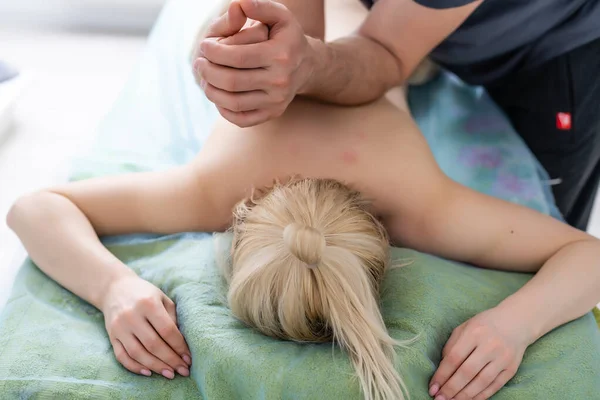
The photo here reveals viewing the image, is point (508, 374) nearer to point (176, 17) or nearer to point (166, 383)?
point (166, 383)

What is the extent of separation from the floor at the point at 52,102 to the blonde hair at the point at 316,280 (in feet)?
1.96

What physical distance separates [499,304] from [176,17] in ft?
4.47

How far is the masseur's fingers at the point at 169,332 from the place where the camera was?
0.99 metres

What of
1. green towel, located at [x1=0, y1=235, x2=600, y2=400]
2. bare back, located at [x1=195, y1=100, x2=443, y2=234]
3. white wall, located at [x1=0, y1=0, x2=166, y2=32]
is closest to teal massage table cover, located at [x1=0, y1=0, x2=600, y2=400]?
green towel, located at [x1=0, y1=235, x2=600, y2=400]

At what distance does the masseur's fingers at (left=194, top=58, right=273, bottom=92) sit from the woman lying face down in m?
0.17

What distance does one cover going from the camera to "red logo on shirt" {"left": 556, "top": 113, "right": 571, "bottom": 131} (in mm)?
1519

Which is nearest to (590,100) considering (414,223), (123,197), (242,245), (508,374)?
(414,223)

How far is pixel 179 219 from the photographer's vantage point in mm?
1215

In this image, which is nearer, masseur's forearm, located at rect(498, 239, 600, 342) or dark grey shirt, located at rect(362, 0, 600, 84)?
masseur's forearm, located at rect(498, 239, 600, 342)

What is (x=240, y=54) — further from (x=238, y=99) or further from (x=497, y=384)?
(x=497, y=384)

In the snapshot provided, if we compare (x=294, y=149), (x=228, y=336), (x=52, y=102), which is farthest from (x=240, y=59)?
(x=52, y=102)

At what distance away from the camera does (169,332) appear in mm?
992

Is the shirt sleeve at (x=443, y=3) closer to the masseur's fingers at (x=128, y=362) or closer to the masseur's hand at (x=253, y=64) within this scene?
the masseur's hand at (x=253, y=64)

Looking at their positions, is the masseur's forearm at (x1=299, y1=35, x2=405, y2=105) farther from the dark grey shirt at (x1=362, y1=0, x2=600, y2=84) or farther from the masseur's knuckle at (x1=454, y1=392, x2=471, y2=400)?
the masseur's knuckle at (x1=454, y1=392, x2=471, y2=400)
